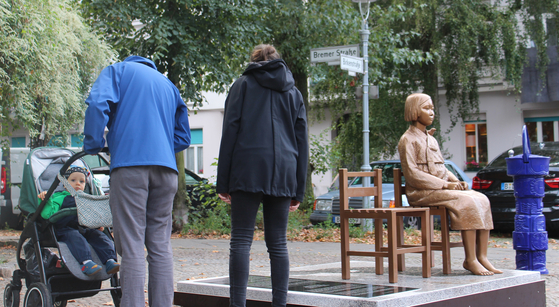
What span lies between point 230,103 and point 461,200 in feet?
7.21

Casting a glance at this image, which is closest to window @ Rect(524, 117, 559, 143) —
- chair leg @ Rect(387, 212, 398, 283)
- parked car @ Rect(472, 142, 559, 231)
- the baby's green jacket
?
parked car @ Rect(472, 142, 559, 231)

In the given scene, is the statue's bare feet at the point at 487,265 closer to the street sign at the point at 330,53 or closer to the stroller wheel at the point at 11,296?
the stroller wheel at the point at 11,296

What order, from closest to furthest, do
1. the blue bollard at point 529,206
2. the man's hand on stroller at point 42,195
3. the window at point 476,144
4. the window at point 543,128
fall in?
the man's hand on stroller at point 42,195 < the blue bollard at point 529,206 < the window at point 543,128 < the window at point 476,144

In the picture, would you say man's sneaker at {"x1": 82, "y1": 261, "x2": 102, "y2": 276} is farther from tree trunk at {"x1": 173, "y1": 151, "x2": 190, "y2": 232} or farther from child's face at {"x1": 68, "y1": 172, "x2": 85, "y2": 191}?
tree trunk at {"x1": 173, "y1": 151, "x2": 190, "y2": 232}

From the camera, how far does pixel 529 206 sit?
6.35m

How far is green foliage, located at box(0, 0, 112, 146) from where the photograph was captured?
8188 mm

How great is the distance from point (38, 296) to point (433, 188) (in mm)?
3205

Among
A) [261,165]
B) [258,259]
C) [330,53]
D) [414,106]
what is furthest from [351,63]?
[261,165]

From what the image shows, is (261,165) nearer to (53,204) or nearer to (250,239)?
(250,239)

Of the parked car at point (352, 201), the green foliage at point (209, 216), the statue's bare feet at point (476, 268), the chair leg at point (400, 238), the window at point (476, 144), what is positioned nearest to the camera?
the statue's bare feet at point (476, 268)

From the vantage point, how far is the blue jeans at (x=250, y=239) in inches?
154

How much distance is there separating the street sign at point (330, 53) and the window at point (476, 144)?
1263 cm

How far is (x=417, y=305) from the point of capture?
3.97m

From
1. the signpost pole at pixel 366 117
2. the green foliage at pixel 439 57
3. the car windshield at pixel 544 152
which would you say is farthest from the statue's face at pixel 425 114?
the green foliage at pixel 439 57
